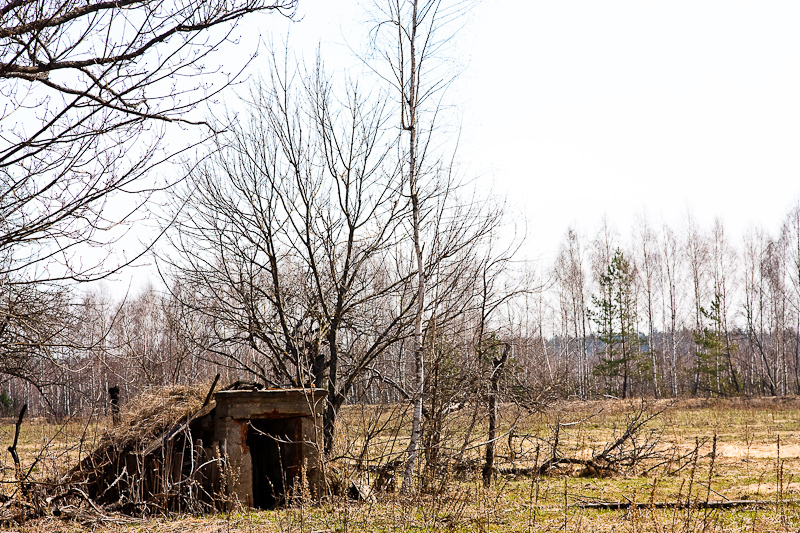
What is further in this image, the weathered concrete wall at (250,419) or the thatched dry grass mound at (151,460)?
the weathered concrete wall at (250,419)

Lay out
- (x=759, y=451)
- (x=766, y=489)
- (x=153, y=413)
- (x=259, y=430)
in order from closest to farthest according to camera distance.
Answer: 1. (x=259, y=430)
2. (x=153, y=413)
3. (x=766, y=489)
4. (x=759, y=451)

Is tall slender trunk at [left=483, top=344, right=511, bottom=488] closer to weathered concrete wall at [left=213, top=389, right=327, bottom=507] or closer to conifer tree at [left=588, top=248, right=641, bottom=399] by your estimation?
weathered concrete wall at [left=213, top=389, right=327, bottom=507]

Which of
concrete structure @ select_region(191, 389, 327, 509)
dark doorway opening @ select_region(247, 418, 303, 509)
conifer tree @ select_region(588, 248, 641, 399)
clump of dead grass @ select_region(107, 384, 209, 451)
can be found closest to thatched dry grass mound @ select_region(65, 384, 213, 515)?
clump of dead grass @ select_region(107, 384, 209, 451)

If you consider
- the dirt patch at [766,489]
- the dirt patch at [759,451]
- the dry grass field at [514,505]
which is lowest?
the dirt patch at [759,451]

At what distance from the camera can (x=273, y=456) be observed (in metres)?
8.95

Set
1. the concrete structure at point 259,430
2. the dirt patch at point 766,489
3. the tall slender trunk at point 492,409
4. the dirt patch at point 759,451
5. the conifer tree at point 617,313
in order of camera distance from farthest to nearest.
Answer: the conifer tree at point 617,313, the dirt patch at point 759,451, the tall slender trunk at point 492,409, the dirt patch at point 766,489, the concrete structure at point 259,430

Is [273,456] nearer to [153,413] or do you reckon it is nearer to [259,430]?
[259,430]

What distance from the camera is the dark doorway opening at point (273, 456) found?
8219 mm

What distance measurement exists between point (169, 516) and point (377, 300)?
491 cm

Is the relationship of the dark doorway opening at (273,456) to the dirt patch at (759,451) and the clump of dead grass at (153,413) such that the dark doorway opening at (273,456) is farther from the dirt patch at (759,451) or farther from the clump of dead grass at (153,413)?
the dirt patch at (759,451)

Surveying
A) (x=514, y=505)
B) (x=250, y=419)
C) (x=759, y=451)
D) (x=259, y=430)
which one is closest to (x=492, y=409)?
(x=514, y=505)

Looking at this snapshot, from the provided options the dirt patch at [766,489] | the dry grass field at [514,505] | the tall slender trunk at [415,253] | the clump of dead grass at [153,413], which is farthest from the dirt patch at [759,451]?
the clump of dead grass at [153,413]

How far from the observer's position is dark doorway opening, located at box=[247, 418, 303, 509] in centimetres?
822

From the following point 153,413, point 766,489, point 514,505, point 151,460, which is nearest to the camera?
point 514,505
